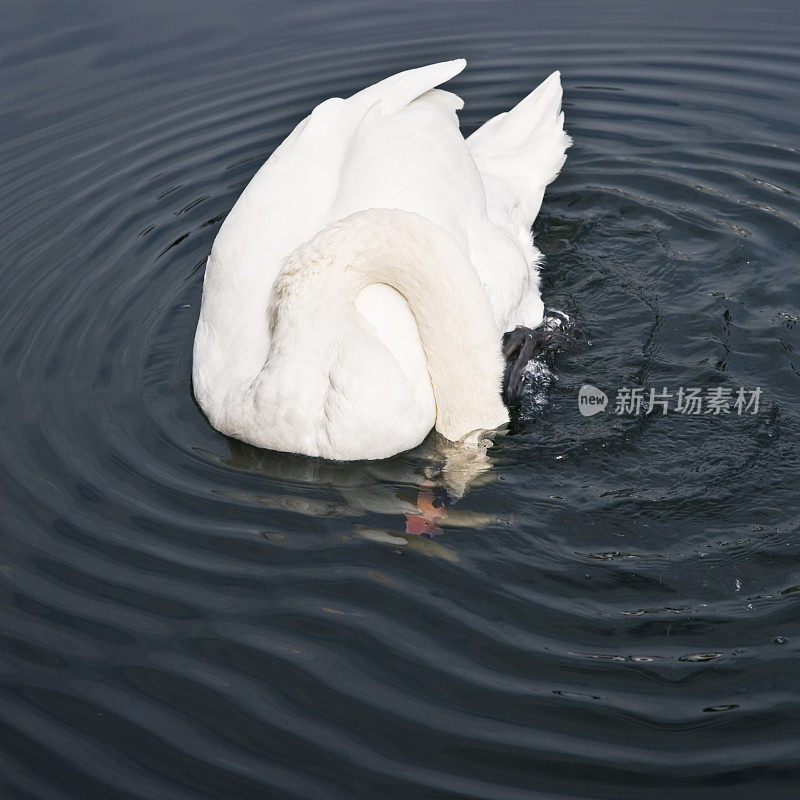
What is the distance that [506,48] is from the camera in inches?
Result: 432

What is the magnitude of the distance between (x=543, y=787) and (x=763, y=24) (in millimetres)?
9506

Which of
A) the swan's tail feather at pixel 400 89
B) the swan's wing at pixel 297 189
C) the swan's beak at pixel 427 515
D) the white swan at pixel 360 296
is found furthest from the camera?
the swan's tail feather at pixel 400 89

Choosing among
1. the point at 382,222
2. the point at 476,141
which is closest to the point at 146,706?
the point at 382,222

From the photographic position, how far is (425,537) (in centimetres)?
526

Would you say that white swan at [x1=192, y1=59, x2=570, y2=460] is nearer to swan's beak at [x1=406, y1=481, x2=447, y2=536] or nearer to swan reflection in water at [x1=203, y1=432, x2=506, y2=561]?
swan reflection in water at [x1=203, y1=432, x2=506, y2=561]

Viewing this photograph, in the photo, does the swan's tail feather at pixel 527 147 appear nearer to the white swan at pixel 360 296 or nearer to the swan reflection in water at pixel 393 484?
the white swan at pixel 360 296

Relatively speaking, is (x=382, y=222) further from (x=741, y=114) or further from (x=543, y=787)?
(x=741, y=114)

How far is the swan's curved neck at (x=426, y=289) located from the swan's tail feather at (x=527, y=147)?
241cm

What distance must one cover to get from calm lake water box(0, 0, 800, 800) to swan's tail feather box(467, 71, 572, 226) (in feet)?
1.01

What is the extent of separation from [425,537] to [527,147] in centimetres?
419

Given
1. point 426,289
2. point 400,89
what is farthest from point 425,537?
point 400,89

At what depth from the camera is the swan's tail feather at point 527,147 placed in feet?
26.4

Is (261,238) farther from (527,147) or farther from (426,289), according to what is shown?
(527,147)

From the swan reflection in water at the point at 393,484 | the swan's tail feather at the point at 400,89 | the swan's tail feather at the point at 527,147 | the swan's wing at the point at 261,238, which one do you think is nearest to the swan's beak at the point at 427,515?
the swan reflection in water at the point at 393,484
